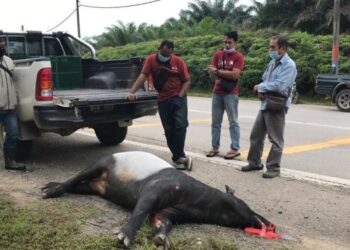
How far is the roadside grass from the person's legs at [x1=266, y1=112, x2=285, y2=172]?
2698mm

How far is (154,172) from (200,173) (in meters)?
2.26

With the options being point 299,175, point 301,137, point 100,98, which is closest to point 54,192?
point 100,98

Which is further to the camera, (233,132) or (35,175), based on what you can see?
(233,132)

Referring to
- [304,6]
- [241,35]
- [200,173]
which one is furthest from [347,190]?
[304,6]

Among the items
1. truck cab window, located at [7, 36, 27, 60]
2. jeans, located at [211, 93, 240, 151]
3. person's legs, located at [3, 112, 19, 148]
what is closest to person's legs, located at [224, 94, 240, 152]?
jeans, located at [211, 93, 240, 151]

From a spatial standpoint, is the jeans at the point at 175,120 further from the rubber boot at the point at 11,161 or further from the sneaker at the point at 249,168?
the rubber boot at the point at 11,161

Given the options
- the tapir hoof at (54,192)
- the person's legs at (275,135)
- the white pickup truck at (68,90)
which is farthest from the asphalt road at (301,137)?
the tapir hoof at (54,192)

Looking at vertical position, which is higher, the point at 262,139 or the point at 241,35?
the point at 241,35

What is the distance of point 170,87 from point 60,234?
126 inches

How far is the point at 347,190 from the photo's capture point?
20.1ft

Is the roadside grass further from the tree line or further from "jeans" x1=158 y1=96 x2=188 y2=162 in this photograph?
the tree line

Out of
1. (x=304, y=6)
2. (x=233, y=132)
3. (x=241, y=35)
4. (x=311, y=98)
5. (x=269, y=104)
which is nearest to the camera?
(x=269, y=104)

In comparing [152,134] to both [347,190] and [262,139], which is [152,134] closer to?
[262,139]

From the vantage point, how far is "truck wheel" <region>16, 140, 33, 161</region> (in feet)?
23.4
